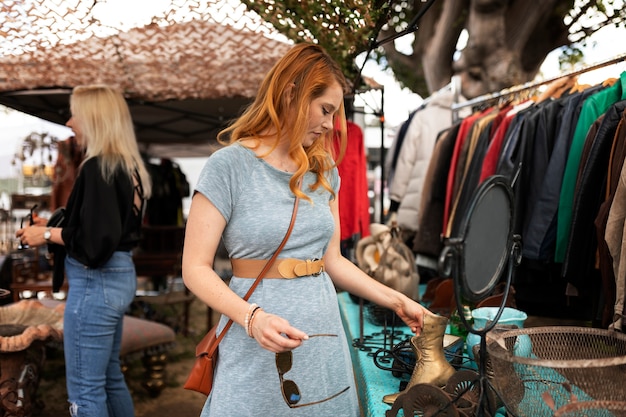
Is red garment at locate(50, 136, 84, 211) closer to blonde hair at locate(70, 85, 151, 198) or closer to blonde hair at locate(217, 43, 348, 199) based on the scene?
blonde hair at locate(70, 85, 151, 198)

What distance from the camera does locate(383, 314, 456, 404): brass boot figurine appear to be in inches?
62.9

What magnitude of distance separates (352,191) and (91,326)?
2.30 meters

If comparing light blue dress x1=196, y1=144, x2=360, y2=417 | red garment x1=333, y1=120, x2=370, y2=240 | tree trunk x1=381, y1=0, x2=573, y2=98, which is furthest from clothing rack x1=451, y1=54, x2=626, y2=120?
light blue dress x1=196, y1=144, x2=360, y2=417

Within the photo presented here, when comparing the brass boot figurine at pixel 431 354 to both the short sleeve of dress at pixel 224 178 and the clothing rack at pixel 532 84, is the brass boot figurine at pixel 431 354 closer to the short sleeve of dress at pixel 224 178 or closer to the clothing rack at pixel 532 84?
the short sleeve of dress at pixel 224 178

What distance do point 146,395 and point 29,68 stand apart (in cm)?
250

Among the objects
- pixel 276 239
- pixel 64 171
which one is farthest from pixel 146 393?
pixel 276 239

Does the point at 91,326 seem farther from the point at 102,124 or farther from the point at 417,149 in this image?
the point at 417,149

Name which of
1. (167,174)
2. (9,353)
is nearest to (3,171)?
(167,174)

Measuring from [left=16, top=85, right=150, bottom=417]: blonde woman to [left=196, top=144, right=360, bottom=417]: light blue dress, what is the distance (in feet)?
3.83

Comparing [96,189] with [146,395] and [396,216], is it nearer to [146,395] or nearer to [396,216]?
[146,395]

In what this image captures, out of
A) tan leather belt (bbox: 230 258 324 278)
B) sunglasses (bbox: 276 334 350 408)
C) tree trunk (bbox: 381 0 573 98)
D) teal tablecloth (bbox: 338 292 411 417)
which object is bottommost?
teal tablecloth (bbox: 338 292 411 417)

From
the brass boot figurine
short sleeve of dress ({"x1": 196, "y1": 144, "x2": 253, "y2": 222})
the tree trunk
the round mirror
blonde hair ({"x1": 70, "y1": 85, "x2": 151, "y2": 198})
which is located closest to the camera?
the round mirror

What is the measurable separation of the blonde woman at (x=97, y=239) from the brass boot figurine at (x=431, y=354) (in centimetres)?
142

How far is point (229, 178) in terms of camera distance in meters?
1.41
